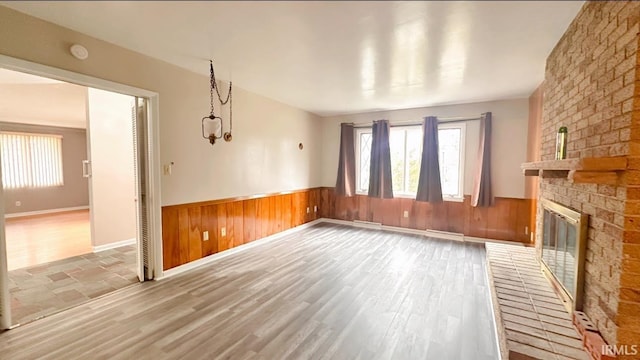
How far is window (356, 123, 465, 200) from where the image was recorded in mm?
4750

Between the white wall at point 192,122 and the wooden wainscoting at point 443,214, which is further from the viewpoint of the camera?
the wooden wainscoting at point 443,214

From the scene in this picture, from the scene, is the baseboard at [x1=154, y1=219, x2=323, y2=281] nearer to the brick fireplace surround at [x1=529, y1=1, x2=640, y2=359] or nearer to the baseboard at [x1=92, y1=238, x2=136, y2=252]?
the baseboard at [x1=92, y1=238, x2=136, y2=252]

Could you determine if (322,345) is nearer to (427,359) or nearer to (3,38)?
(427,359)

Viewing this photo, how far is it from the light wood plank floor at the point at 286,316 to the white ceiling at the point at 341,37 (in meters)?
2.40

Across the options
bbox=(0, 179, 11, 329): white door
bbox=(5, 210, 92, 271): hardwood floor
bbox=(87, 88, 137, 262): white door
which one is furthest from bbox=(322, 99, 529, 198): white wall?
bbox=(5, 210, 92, 271): hardwood floor

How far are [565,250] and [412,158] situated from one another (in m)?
3.27

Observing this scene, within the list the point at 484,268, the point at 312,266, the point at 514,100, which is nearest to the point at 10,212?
the point at 312,266

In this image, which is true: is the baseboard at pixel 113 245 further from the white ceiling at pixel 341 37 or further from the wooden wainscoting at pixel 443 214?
the wooden wainscoting at pixel 443 214

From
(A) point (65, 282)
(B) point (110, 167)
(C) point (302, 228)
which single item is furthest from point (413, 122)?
(A) point (65, 282)

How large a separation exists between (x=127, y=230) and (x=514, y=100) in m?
6.55

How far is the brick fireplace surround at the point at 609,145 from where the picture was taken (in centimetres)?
131

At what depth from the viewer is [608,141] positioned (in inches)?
59.1

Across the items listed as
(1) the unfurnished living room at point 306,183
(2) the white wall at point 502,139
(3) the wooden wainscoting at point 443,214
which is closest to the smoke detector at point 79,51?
(1) the unfurnished living room at point 306,183

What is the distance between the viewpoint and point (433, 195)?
4781mm
